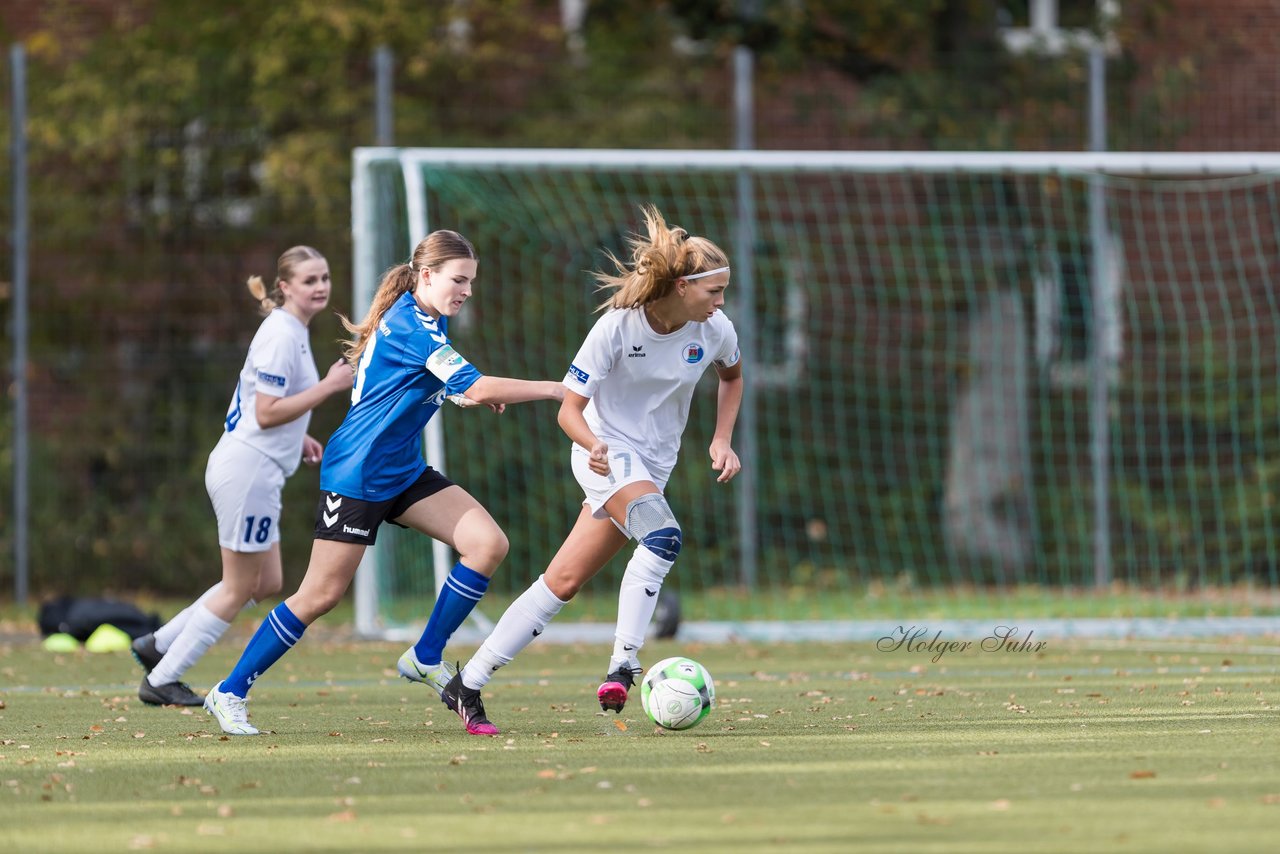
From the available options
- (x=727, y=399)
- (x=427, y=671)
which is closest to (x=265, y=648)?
(x=427, y=671)

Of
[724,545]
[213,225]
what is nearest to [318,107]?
[213,225]

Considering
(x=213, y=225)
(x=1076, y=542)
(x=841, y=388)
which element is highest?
(x=213, y=225)

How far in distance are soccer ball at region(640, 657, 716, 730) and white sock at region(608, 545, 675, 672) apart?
0.52 ft

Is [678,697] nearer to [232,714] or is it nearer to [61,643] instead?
[232,714]

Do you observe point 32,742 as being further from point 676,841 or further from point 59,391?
point 59,391

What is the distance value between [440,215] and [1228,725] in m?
8.96

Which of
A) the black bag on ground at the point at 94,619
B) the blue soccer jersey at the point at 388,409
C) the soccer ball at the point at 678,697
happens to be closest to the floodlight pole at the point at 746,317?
the black bag on ground at the point at 94,619

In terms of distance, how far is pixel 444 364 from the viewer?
6492 millimetres

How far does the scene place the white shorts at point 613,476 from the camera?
6.74 m

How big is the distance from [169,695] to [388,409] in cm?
170

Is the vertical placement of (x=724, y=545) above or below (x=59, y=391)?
below

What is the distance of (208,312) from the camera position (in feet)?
46.3

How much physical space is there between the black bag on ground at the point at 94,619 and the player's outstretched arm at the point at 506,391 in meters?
5.12

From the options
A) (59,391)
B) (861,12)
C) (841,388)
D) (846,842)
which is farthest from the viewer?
(861,12)
